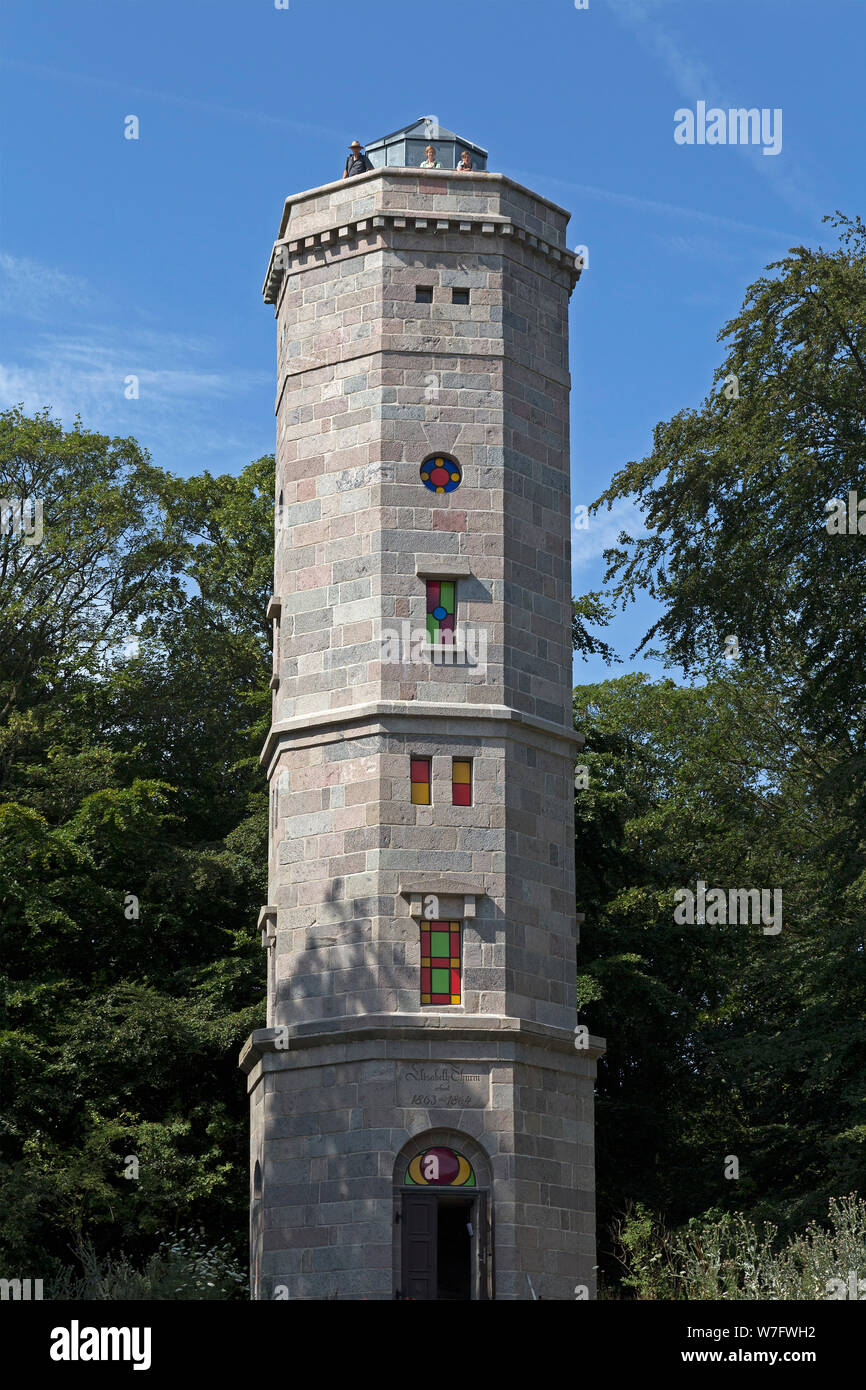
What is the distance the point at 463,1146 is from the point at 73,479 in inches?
958

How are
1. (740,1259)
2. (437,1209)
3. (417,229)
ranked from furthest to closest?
(417,229), (437,1209), (740,1259)

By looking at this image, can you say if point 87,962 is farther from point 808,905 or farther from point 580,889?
point 808,905

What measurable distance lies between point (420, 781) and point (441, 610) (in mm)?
2423

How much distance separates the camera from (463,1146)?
23.1m

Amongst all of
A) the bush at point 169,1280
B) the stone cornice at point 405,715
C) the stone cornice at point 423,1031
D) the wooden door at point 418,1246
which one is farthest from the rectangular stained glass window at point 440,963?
the bush at point 169,1280

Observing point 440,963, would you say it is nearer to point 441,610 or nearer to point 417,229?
point 441,610

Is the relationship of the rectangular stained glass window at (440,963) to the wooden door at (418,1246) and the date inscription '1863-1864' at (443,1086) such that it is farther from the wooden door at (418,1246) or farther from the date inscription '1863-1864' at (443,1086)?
the wooden door at (418,1246)

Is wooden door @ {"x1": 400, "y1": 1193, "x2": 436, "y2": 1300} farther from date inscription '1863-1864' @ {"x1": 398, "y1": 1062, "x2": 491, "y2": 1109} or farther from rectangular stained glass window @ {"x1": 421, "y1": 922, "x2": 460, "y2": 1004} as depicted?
rectangular stained glass window @ {"x1": 421, "y1": 922, "x2": 460, "y2": 1004}

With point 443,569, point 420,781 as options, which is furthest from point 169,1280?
point 443,569

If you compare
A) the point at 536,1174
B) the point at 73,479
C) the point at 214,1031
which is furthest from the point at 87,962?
the point at 536,1174

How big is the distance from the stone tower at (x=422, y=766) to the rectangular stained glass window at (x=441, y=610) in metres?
0.05

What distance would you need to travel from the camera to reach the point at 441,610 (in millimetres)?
25062

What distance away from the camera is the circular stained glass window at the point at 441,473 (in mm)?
25531

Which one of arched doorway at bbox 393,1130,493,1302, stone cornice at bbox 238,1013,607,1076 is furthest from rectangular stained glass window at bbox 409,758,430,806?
arched doorway at bbox 393,1130,493,1302
